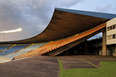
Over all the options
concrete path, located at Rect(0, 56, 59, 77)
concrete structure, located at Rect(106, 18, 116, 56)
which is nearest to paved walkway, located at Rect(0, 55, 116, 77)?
concrete path, located at Rect(0, 56, 59, 77)

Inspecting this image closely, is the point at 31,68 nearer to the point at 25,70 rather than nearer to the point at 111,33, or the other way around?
A: the point at 25,70

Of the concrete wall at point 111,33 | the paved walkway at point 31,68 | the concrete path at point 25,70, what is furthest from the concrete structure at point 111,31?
the concrete path at point 25,70

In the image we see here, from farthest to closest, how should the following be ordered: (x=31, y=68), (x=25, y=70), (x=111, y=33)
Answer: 1. (x=111, y=33)
2. (x=31, y=68)
3. (x=25, y=70)

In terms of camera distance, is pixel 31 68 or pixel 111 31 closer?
pixel 31 68

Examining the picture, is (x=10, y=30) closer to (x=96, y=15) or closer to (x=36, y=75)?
(x=96, y=15)

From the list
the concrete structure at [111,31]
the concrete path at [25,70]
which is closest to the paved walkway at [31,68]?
the concrete path at [25,70]

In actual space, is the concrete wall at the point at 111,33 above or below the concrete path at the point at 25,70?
above

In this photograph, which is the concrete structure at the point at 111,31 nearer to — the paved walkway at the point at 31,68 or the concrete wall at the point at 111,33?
the concrete wall at the point at 111,33

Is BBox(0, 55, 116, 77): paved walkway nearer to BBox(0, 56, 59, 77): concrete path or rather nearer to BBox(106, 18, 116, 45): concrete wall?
BBox(0, 56, 59, 77): concrete path

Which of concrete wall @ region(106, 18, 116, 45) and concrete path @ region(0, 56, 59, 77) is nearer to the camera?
concrete path @ region(0, 56, 59, 77)

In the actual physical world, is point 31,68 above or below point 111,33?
below

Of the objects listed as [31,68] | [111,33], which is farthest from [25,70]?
[111,33]

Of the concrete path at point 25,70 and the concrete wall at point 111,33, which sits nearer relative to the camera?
the concrete path at point 25,70

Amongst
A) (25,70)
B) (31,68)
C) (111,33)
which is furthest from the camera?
(111,33)
